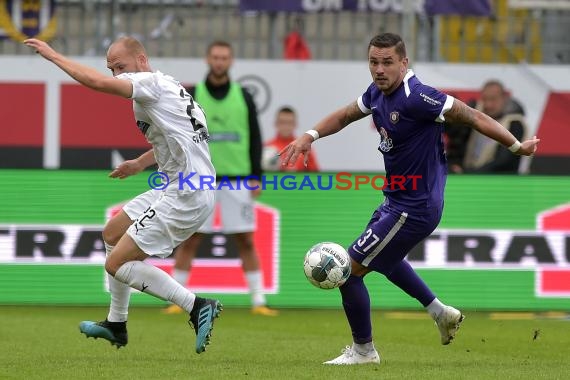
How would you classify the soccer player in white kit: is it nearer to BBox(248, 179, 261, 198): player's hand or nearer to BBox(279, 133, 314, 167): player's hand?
BBox(279, 133, 314, 167): player's hand

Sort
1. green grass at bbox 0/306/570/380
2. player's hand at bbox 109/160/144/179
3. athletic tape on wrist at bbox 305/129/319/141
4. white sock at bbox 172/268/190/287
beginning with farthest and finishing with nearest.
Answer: white sock at bbox 172/268/190/287
player's hand at bbox 109/160/144/179
athletic tape on wrist at bbox 305/129/319/141
green grass at bbox 0/306/570/380

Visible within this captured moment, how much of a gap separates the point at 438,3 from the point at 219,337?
7.79 m

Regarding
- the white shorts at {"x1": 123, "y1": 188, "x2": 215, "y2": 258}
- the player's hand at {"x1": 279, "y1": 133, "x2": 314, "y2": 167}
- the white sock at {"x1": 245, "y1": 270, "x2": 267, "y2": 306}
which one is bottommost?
the white sock at {"x1": 245, "y1": 270, "x2": 267, "y2": 306}

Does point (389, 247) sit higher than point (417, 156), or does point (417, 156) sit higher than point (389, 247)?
point (417, 156)

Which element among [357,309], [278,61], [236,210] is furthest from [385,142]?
[278,61]

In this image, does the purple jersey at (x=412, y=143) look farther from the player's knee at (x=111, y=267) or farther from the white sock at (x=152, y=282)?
the player's knee at (x=111, y=267)

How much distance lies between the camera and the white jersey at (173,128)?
324 inches

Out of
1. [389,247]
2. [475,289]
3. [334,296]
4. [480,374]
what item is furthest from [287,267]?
[480,374]

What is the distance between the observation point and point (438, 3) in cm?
1661

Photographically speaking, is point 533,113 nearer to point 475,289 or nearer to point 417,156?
point 475,289

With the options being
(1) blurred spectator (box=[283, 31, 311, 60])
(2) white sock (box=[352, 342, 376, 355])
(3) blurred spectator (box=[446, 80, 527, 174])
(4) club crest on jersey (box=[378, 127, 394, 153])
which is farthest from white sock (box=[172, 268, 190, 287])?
(1) blurred spectator (box=[283, 31, 311, 60])

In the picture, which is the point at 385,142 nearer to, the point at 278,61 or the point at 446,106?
the point at 446,106

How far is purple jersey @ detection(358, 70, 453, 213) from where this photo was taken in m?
8.26

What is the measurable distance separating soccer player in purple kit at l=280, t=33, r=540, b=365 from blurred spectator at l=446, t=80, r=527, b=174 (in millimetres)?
5225
